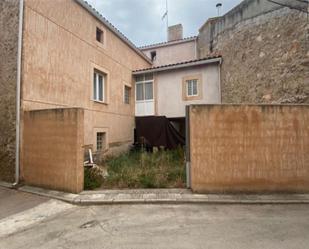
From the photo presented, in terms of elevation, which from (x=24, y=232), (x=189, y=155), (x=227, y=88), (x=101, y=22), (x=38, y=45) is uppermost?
(x=101, y=22)

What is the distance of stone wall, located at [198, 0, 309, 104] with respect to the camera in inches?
289

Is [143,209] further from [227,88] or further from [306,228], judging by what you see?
[227,88]

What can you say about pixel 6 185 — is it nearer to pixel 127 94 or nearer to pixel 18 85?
pixel 18 85

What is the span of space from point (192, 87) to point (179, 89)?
691mm

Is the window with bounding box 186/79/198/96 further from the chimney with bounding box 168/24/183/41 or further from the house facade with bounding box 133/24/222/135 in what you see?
the chimney with bounding box 168/24/183/41

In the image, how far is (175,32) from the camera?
18.6 metres

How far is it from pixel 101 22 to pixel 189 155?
755 centimetres

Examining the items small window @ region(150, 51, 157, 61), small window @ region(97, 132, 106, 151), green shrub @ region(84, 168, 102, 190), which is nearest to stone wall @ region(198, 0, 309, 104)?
small window @ region(97, 132, 106, 151)

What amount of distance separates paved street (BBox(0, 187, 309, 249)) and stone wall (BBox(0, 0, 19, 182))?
202 centimetres

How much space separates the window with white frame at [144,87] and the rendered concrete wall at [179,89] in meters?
0.41

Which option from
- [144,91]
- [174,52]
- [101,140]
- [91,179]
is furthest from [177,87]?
[91,179]

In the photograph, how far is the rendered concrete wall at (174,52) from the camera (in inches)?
653

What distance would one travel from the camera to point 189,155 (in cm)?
611

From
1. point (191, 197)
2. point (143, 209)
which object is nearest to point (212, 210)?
point (191, 197)
